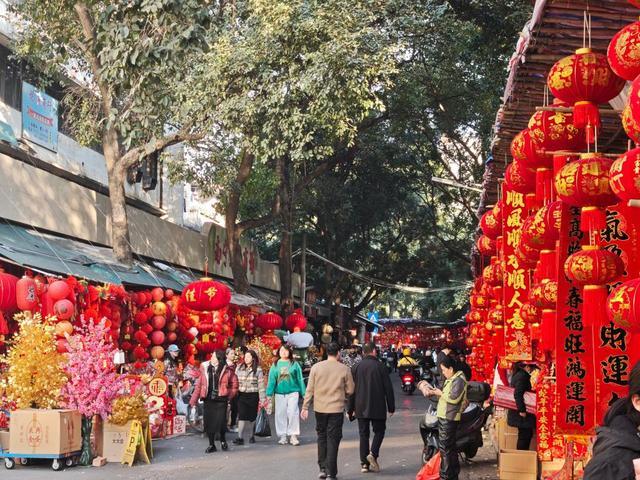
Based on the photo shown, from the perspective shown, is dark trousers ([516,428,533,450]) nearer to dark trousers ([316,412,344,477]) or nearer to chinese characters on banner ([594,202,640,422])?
dark trousers ([316,412,344,477])

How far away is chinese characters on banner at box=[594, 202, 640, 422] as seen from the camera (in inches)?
283

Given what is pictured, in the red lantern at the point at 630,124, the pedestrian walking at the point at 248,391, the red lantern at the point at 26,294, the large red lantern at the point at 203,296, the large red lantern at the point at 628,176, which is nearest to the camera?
the red lantern at the point at 630,124

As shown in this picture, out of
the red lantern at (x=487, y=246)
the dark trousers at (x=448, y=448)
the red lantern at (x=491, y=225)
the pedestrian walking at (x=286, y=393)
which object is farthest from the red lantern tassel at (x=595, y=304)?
the pedestrian walking at (x=286, y=393)

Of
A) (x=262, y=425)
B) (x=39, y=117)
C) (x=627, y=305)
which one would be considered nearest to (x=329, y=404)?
(x=262, y=425)

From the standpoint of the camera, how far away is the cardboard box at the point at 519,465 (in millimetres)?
10297

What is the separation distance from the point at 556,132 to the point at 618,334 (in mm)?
1790

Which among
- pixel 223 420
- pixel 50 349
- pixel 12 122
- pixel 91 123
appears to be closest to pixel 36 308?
pixel 50 349

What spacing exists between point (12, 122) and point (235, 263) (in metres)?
10.7

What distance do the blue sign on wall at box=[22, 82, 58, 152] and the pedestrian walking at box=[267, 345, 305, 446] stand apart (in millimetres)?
7602

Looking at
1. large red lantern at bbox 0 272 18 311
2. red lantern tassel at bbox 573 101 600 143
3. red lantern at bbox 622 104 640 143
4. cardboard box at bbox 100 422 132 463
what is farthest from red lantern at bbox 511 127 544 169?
large red lantern at bbox 0 272 18 311

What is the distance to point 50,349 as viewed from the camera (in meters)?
12.2

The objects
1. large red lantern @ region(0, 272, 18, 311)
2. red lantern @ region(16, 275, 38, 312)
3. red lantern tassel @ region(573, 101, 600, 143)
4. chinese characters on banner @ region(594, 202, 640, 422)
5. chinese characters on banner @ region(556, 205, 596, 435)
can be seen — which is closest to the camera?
red lantern tassel @ region(573, 101, 600, 143)

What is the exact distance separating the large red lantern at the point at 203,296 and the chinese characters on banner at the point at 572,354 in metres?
11.5

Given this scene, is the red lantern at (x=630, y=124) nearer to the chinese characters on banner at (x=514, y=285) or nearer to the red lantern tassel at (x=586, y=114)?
the red lantern tassel at (x=586, y=114)
